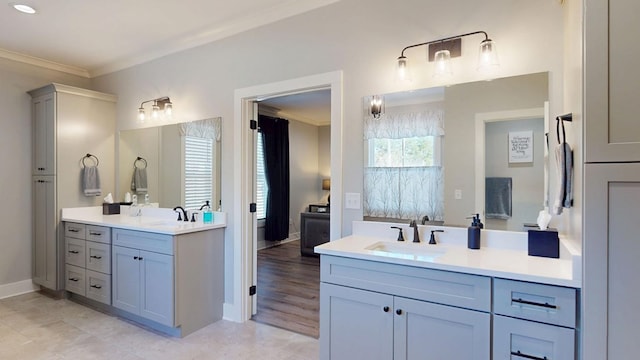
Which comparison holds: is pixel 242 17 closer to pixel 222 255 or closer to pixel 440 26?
pixel 440 26

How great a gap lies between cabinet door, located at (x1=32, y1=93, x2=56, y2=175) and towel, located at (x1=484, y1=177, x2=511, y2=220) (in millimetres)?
4150

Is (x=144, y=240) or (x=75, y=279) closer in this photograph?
(x=144, y=240)

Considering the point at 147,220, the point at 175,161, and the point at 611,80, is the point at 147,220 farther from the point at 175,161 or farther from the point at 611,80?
the point at 611,80

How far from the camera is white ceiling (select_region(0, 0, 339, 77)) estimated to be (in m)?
2.69

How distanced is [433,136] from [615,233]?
3.84ft

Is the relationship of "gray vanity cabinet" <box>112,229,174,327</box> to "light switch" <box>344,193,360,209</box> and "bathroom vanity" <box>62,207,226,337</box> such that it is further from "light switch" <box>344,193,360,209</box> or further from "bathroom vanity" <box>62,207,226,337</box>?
"light switch" <box>344,193,360,209</box>

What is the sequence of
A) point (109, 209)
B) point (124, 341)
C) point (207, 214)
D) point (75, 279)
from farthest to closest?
point (109, 209), point (75, 279), point (207, 214), point (124, 341)

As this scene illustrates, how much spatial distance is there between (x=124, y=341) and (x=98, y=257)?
38.8 inches

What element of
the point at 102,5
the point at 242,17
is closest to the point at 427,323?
the point at 242,17

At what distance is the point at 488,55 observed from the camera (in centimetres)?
195

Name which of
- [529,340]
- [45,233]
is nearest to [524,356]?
[529,340]

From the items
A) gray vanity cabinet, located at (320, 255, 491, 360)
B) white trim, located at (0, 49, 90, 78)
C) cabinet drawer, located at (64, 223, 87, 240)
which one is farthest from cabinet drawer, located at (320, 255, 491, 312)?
white trim, located at (0, 49, 90, 78)

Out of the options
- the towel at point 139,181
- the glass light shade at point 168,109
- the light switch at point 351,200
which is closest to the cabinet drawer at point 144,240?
the towel at point 139,181

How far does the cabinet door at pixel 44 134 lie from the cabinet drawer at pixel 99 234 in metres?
0.87
